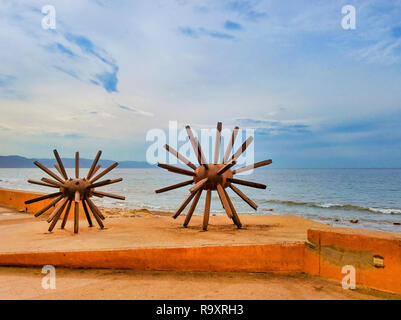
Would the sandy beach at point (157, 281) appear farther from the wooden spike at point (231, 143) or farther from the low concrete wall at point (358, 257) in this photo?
the wooden spike at point (231, 143)

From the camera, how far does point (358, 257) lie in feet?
12.7

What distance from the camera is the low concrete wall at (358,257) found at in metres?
3.60

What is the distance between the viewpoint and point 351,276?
387 centimetres

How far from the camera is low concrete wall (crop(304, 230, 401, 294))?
142 inches

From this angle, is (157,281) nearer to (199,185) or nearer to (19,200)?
(199,185)

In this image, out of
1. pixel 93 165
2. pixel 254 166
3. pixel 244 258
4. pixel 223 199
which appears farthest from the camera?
pixel 93 165

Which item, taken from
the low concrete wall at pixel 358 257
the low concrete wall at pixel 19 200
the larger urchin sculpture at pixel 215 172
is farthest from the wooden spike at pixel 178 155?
the low concrete wall at pixel 19 200

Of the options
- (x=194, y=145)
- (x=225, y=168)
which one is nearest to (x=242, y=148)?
(x=225, y=168)

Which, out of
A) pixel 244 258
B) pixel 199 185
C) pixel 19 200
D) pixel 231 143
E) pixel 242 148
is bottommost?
pixel 19 200

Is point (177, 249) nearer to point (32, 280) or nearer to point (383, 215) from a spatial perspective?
point (32, 280)

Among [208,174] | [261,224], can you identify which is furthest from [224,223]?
[208,174]

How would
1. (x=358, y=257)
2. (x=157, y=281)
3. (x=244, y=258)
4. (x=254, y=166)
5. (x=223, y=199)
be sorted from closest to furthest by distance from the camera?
(x=358, y=257)
(x=157, y=281)
(x=244, y=258)
(x=223, y=199)
(x=254, y=166)

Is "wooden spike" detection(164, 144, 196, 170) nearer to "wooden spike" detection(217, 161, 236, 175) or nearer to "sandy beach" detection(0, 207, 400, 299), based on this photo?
"wooden spike" detection(217, 161, 236, 175)

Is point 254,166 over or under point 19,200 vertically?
over
